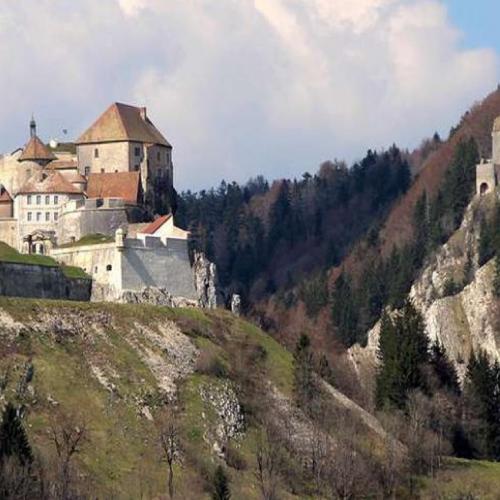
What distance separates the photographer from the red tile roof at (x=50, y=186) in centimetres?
12938

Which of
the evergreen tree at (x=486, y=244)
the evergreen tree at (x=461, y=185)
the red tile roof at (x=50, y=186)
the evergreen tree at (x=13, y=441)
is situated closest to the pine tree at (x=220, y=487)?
the evergreen tree at (x=13, y=441)

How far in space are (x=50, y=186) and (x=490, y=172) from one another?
6171 cm

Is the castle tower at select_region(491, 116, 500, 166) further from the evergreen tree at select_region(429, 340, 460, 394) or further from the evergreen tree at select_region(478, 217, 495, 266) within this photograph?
the evergreen tree at select_region(429, 340, 460, 394)

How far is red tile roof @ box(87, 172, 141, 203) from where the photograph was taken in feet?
426

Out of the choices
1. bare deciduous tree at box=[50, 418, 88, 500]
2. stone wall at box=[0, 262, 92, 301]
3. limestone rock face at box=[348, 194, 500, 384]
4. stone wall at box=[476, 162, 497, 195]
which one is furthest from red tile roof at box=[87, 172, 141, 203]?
stone wall at box=[476, 162, 497, 195]

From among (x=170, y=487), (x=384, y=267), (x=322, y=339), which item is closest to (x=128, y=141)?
(x=170, y=487)

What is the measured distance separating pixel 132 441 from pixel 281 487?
7148mm

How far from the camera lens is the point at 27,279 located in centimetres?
12094

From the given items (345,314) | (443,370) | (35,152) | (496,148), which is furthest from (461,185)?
(35,152)

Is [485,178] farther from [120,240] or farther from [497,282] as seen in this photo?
[120,240]

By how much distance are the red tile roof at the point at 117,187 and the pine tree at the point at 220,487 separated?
28.1 metres

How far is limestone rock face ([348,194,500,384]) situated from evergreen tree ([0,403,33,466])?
183 ft

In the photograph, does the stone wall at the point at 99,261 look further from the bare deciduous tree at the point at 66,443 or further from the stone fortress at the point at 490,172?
the stone fortress at the point at 490,172

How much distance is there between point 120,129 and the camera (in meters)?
134
